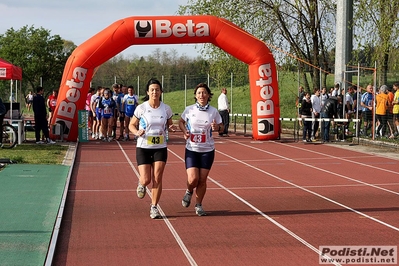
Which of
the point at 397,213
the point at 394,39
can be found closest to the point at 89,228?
the point at 397,213

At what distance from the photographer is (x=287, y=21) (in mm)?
34344

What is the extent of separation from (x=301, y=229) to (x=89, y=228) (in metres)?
2.71

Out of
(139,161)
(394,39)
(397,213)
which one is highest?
(394,39)

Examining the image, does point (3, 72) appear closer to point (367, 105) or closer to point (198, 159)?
point (367, 105)

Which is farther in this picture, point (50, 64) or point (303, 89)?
point (50, 64)

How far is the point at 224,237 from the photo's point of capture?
372 inches

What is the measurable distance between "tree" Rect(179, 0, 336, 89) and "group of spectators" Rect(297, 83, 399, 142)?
608 centimetres

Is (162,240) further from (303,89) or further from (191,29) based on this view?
(303,89)

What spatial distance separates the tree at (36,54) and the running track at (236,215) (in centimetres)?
3719

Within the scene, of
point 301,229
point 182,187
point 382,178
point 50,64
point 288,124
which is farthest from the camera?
point 50,64

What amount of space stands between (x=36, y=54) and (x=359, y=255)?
50.5 m

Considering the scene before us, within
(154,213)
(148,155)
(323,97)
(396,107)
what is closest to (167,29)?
(323,97)

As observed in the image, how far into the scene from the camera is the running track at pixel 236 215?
8.59m

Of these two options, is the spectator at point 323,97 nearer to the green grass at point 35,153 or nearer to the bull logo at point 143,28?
the bull logo at point 143,28
